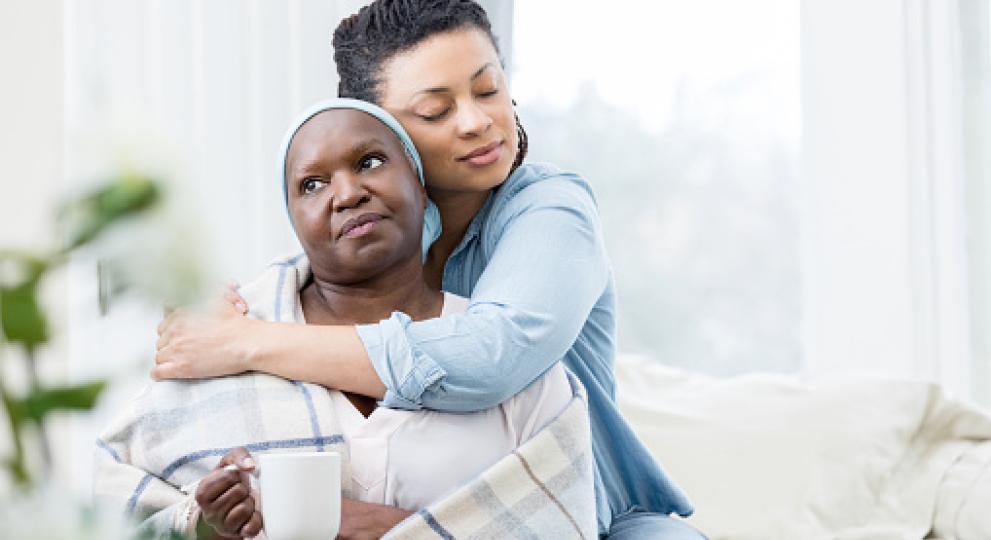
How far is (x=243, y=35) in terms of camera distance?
8.65ft

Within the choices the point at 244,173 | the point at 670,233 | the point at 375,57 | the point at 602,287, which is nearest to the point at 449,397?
the point at 602,287

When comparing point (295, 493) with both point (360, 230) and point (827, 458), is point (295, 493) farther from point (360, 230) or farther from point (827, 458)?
point (827, 458)

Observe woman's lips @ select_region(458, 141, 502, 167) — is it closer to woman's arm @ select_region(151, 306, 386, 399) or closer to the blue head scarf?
the blue head scarf

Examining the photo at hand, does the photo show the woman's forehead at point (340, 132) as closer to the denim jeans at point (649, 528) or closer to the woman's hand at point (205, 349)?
the woman's hand at point (205, 349)

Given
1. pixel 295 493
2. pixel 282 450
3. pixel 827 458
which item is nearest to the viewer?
pixel 295 493

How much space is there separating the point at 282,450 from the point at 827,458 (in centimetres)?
118

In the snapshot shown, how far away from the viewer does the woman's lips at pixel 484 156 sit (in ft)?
5.29

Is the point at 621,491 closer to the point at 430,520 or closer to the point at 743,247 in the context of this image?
the point at 430,520

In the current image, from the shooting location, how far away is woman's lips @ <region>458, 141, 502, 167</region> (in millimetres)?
1611

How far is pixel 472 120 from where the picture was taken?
159 centimetres

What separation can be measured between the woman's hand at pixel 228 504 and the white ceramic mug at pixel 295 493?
27 mm

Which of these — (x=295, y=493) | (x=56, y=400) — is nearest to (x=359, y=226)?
(x=295, y=493)

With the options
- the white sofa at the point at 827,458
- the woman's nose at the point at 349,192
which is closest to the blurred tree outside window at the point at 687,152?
the white sofa at the point at 827,458

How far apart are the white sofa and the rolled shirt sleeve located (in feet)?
2.34
